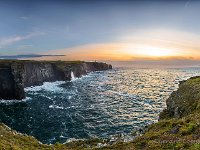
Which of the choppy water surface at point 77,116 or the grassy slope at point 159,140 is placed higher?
the grassy slope at point 159,140

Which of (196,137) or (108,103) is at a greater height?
(196,137)

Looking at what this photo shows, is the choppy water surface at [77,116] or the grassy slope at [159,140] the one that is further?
the choppy water surface at [77,116]

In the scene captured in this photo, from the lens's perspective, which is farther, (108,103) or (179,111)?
(108,103)

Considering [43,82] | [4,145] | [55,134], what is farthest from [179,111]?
[43,82]

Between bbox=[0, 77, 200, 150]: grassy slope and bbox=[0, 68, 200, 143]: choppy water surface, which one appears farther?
bbox=[0, 68, 200, 143]: choppy water surface

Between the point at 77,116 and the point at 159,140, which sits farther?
the point at 77,116

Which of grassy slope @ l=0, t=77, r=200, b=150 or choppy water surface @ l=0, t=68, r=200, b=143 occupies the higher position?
grassy slope @ l=0, t=77, r=200, b=150

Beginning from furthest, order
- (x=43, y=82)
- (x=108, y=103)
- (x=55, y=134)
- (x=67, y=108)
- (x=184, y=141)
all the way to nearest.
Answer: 1. (x=43, y=82)
2. (x=108, y=103)
3. (x=67, y=108)
4. (x=55, y=134)
5. (x=184, y=141)

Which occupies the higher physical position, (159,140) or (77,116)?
(159,140)

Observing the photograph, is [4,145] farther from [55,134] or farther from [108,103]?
[108,103]

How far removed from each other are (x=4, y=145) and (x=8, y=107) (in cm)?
6703

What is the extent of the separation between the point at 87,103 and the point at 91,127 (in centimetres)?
3103

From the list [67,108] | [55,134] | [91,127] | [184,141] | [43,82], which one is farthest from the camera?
[43,82]

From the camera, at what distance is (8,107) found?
291ft
